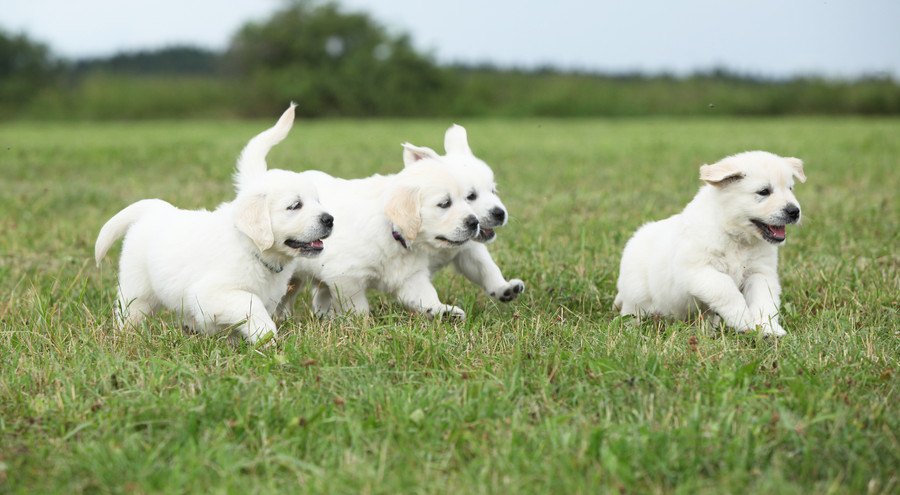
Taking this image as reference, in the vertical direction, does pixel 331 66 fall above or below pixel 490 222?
below

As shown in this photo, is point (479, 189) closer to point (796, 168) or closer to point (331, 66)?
point (796, 168)

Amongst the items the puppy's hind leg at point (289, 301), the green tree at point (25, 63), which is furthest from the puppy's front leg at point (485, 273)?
the green tree at point (25, 63)

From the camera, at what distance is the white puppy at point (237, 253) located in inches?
143

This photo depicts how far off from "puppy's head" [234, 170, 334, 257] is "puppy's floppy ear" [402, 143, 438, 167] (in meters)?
0.80

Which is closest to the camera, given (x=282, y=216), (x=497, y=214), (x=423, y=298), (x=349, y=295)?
(x=282, y=216)

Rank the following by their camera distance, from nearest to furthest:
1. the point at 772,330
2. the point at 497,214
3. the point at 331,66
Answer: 1. the point at 772,330
2. the point at 497,214
3. the point at 331,66

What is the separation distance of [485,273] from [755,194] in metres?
1.22

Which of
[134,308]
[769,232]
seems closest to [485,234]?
[769,232]

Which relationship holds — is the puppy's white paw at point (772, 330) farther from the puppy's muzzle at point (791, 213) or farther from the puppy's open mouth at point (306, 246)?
the puppy's open mouth at point (306, 246)

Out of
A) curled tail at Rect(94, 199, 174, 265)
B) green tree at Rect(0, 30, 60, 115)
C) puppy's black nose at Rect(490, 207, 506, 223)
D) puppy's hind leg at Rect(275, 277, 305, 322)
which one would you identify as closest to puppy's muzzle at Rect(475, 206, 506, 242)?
puppy's black nose at Rect(490, 207, 506, 223)

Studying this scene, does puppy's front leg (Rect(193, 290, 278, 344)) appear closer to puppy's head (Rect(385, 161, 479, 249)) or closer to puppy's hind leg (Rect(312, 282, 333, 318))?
puppy's head (Rect(385, 161, 479, 249))

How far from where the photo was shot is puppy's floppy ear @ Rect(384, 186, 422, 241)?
13.4 feet

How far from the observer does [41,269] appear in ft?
17.4

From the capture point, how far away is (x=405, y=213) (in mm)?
4094
